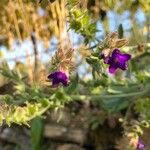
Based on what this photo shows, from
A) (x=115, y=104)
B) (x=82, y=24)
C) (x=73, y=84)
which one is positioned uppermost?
(x=82, y=24)

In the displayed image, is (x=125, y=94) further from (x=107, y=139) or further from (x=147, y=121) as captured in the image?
(x=107, y=139)

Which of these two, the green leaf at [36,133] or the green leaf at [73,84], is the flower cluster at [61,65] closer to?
the green leaf at [73,84]

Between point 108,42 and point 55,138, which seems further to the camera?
point 55,138

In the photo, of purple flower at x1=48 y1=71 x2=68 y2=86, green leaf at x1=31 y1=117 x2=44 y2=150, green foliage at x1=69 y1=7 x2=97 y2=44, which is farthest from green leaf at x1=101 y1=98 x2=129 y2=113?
purple flower at x1=48 y1=71 x2=68 y2=86

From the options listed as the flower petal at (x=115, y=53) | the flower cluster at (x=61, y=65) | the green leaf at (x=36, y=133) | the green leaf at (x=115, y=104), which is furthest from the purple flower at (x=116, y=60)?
the green leaf at (x=36, y=133)

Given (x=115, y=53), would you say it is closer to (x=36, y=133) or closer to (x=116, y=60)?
(x=116, y=60)

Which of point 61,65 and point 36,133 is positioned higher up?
point 61,65

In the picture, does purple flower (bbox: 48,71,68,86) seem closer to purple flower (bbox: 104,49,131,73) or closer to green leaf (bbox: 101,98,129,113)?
purple flower (bbox: 104,49,131,73)

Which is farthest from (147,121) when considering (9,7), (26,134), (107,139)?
(9,7)

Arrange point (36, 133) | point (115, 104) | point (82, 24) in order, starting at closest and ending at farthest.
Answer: point (82, 24) → point (115, 104) → point (36, 133)

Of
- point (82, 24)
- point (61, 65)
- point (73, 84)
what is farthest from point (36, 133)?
point (61, 65)

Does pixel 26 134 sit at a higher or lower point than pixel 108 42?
lower
